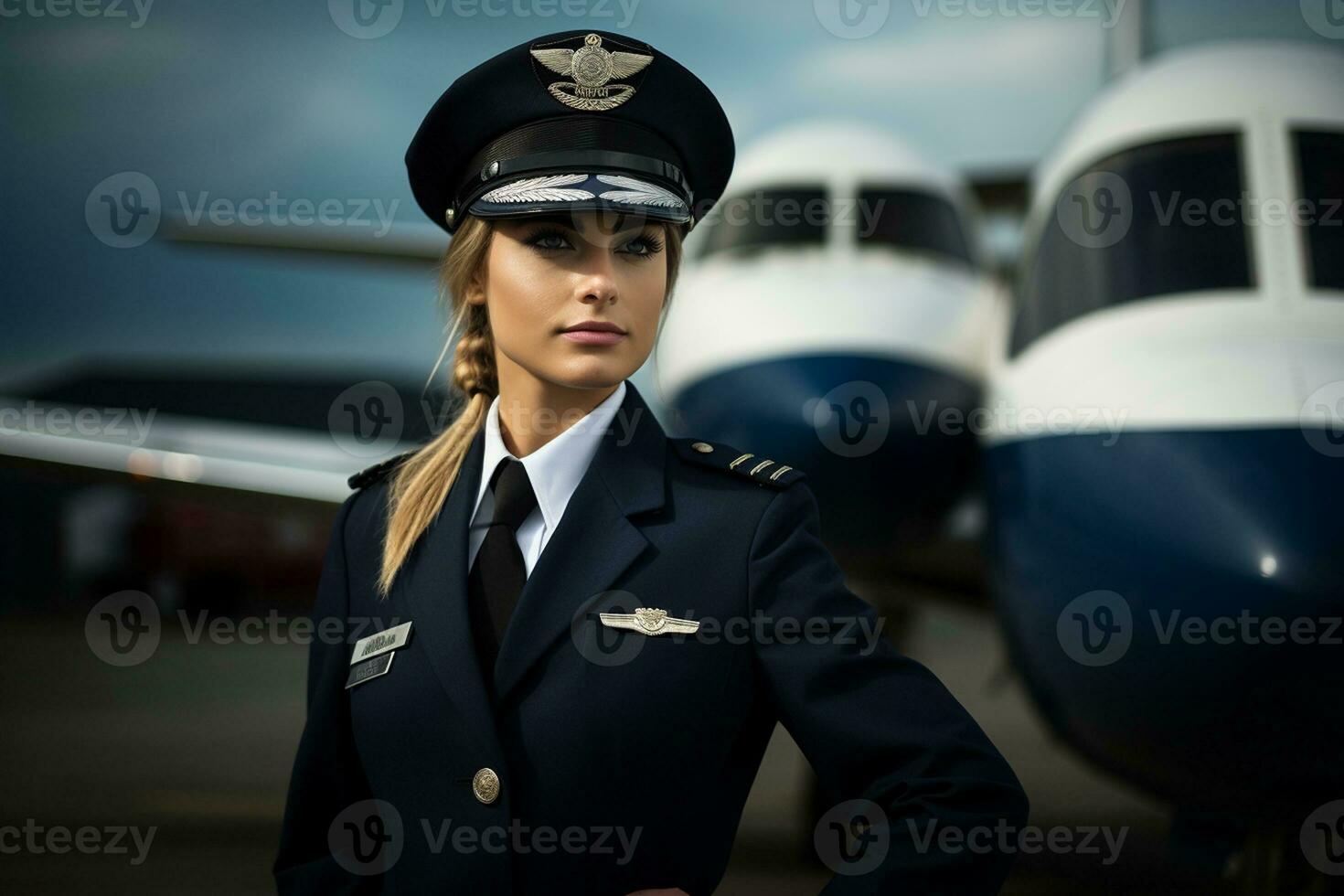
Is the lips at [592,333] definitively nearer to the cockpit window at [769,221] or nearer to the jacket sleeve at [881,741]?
the jacket sleeve at [881,741]

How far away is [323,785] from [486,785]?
30 cm

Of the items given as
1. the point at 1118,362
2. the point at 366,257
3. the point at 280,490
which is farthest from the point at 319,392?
the point at 1118,362

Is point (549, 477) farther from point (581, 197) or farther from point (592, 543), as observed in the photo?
point (581, 197)

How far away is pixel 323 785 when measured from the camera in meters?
1.44

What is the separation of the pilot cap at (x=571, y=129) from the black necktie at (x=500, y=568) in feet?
1.02

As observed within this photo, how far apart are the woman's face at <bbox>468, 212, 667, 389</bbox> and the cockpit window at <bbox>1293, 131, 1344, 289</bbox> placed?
2.72 meters

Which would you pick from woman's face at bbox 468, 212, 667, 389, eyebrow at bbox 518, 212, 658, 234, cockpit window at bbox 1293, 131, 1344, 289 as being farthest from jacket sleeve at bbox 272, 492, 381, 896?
cockpit window at bbox 1293, 131, 1344, 289

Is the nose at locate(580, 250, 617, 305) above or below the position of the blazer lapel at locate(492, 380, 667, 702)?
above

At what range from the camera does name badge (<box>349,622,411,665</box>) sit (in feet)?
4.53

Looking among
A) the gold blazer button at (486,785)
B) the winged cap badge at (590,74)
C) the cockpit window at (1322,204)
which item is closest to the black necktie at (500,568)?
the gold blazer button at (486,785)

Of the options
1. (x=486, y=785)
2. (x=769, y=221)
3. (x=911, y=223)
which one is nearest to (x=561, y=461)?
(x=486, y=785)

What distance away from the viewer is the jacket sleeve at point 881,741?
1107 mm

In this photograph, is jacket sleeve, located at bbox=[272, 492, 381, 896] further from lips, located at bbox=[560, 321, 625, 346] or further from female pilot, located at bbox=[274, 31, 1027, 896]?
lips, located at bbox=[560, 321, 625, 346]

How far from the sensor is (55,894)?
4.97m
